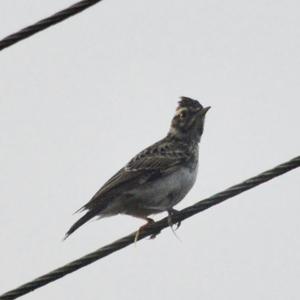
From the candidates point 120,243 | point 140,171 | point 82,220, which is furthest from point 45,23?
point 140,171

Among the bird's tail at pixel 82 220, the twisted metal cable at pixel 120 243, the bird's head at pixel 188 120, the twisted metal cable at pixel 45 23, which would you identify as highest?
the bird's head at pixel 188 120

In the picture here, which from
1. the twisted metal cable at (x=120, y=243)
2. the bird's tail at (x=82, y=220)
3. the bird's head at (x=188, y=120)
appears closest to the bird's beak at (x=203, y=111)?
the bird's head at (x=188, y=120)

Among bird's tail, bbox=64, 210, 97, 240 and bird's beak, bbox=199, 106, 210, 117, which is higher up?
bird's beak, bbox=199, 106, 210, 117

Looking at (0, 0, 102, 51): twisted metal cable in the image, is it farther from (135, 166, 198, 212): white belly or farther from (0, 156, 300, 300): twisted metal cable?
(135, 166, 198, 212): white belly

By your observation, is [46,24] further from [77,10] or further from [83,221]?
[83,221]

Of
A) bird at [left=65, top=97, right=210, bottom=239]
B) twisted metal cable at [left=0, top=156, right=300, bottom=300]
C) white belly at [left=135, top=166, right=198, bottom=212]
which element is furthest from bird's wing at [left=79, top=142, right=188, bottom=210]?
twisted metal cable at [left=0, top=156, right=300, bottom=300]

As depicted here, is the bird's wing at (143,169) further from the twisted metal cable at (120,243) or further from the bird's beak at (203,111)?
the twisted metal cable at (120,243)

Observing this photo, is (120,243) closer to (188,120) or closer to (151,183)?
(151,183)
